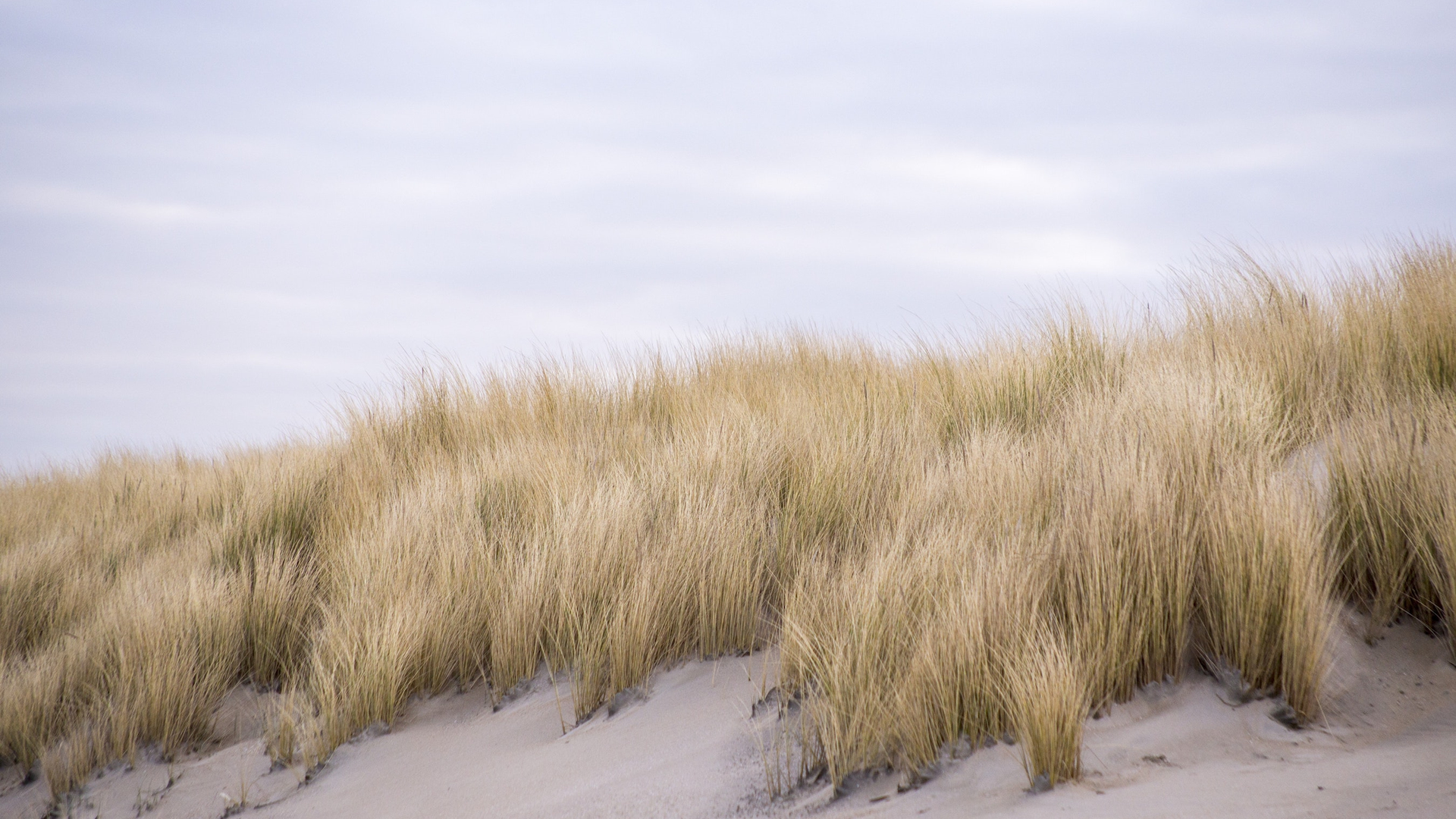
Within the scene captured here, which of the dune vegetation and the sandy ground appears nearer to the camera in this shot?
the sandy ground

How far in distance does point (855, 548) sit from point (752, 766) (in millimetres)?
1165

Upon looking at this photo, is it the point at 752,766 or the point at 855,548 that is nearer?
the point at 752,766

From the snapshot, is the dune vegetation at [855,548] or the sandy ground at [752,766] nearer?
the sandy ground at [752,766]

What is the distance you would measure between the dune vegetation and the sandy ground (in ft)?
0.30

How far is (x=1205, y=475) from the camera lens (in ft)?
9.18

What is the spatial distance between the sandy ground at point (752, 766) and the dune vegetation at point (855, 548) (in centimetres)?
9

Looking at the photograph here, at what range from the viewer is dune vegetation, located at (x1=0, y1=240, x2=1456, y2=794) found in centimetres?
235

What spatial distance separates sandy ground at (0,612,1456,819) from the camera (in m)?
1.92

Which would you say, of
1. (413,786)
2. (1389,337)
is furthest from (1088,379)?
(413,786)

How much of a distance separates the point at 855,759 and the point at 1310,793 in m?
1.01

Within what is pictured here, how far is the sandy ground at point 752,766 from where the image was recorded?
6.30 feet

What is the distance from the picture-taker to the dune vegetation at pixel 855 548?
7.70ft

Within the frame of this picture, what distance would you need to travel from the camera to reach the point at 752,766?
8.16 ft

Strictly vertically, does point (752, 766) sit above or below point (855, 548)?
below
